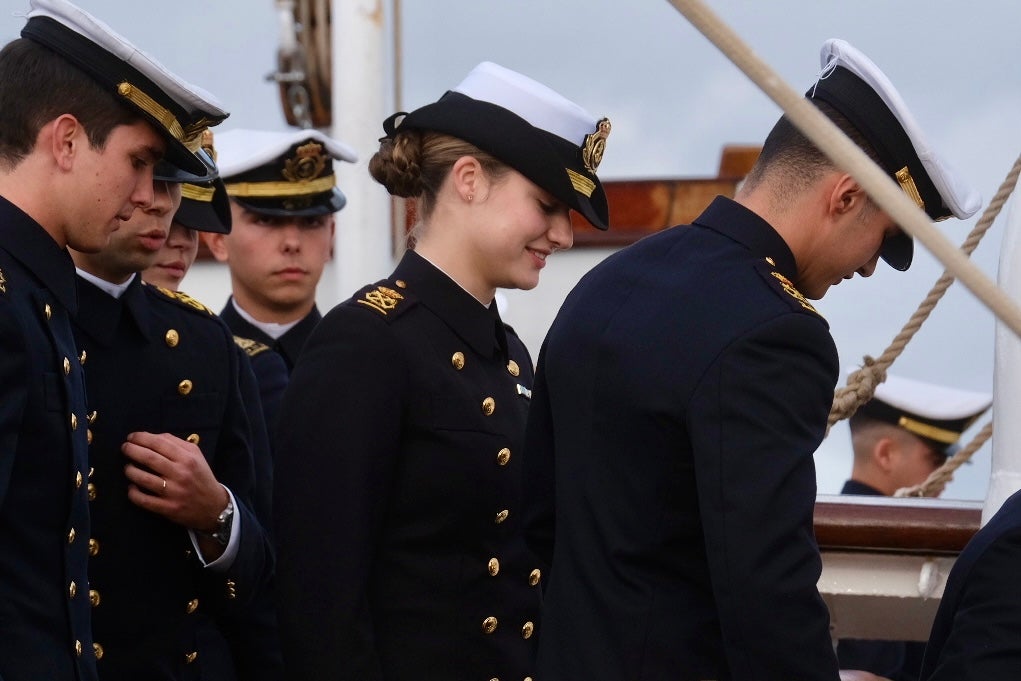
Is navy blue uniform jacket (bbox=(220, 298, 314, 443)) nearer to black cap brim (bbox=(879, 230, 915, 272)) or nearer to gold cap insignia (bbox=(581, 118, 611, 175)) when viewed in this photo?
gold cap insignia (bbox=(581, 118, 611, 175))

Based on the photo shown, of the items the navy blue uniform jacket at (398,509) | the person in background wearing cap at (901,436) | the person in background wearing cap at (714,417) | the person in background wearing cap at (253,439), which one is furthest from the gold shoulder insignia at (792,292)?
the person in background wearing cap at (901,436)

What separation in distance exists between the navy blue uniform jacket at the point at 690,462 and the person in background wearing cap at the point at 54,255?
2.12 feet

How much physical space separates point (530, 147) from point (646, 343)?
0.67 meters

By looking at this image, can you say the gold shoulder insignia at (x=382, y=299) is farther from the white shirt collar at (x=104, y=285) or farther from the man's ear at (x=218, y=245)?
the man's ear at (x=218, y=245)

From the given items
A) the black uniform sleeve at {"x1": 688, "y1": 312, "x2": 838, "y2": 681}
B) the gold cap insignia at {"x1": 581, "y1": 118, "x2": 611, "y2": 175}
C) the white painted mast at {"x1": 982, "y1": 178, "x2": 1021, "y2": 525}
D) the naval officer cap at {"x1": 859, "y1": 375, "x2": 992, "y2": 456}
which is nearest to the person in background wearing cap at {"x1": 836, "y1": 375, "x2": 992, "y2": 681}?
the naval officer cap at {"x1": 859, "y1": 375, "x2": 992, "y2": 456}

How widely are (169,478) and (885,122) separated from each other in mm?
1245

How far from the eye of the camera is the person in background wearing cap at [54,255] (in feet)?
7.72

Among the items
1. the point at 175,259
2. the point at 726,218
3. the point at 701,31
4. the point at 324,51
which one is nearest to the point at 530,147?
the point at 726,218

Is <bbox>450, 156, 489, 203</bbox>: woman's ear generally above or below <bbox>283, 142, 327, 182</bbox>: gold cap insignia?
above

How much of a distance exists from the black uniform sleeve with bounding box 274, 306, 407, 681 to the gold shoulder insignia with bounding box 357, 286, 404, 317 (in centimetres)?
6

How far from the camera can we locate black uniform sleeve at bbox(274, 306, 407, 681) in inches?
107

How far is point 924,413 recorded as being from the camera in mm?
6406

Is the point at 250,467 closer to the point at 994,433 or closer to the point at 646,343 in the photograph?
the point at 646,343

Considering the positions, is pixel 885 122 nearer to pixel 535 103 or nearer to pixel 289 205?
pixel 535 103
